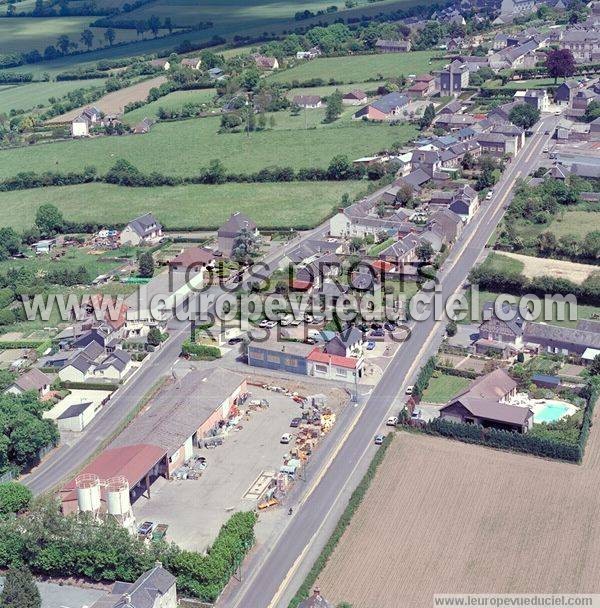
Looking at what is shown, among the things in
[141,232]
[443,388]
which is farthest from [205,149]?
[443,388]

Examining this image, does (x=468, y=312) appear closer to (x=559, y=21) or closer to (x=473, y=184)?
(x=473, y=184)

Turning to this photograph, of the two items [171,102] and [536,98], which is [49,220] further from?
[536,98]

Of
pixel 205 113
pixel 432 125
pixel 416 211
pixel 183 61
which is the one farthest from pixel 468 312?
pixel 183 61

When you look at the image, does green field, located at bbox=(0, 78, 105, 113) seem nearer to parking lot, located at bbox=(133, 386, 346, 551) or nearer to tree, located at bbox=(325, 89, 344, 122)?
tree, located at bbox=(325, 89, 344, 122)

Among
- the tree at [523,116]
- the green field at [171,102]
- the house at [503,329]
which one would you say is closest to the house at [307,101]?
the green field at [171,102]

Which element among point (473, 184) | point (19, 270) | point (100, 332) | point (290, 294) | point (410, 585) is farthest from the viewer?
point (473, 184)

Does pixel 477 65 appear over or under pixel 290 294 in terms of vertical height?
over

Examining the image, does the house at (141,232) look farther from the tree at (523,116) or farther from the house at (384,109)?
the tree at (523,116)
